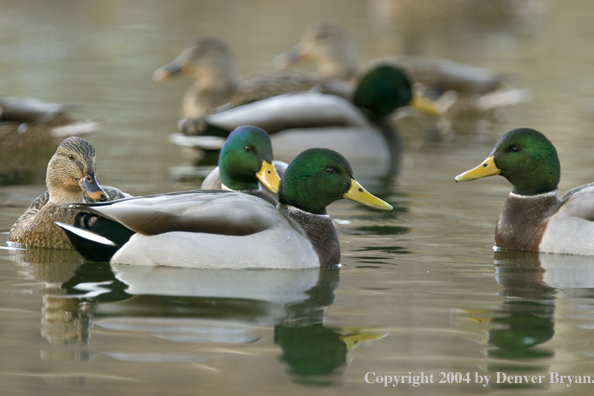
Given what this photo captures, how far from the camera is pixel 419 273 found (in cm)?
699

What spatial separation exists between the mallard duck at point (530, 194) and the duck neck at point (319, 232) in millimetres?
1205

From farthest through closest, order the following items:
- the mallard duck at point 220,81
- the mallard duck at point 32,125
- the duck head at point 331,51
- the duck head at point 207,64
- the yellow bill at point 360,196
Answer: the duck head at point 331,51 < the duck head at point 207,64 < the mallard duck at point 220,81 < the mallard duck at point 32,125 < the yellow bill at point 360,196

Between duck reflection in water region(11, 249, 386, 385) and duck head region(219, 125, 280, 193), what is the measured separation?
40.7 inches

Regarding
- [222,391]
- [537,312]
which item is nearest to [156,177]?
[537,312]

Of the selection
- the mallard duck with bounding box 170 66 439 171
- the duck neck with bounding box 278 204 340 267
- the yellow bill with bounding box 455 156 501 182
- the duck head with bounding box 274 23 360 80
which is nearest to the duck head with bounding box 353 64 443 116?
the mallard duck with bounding box 170 66 439 171

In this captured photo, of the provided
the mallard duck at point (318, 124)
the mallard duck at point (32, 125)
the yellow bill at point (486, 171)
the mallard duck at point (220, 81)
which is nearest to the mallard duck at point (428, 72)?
the mallard duck at point (220, 81)

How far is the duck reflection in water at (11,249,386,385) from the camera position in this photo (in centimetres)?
527

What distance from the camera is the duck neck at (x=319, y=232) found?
22.9 feet

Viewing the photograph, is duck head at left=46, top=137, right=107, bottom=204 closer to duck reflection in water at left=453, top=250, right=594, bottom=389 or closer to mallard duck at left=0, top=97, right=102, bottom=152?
duck reflection in water at left=453, top=250, right=594, bottom=389

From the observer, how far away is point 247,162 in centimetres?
767

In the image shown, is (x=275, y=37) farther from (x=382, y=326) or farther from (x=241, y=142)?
(x=382, y=326)

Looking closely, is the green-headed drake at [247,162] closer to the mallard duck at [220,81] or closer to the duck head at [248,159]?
the duck head at [248,159]

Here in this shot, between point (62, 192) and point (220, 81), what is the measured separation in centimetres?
635

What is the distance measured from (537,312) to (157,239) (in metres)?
2.30
